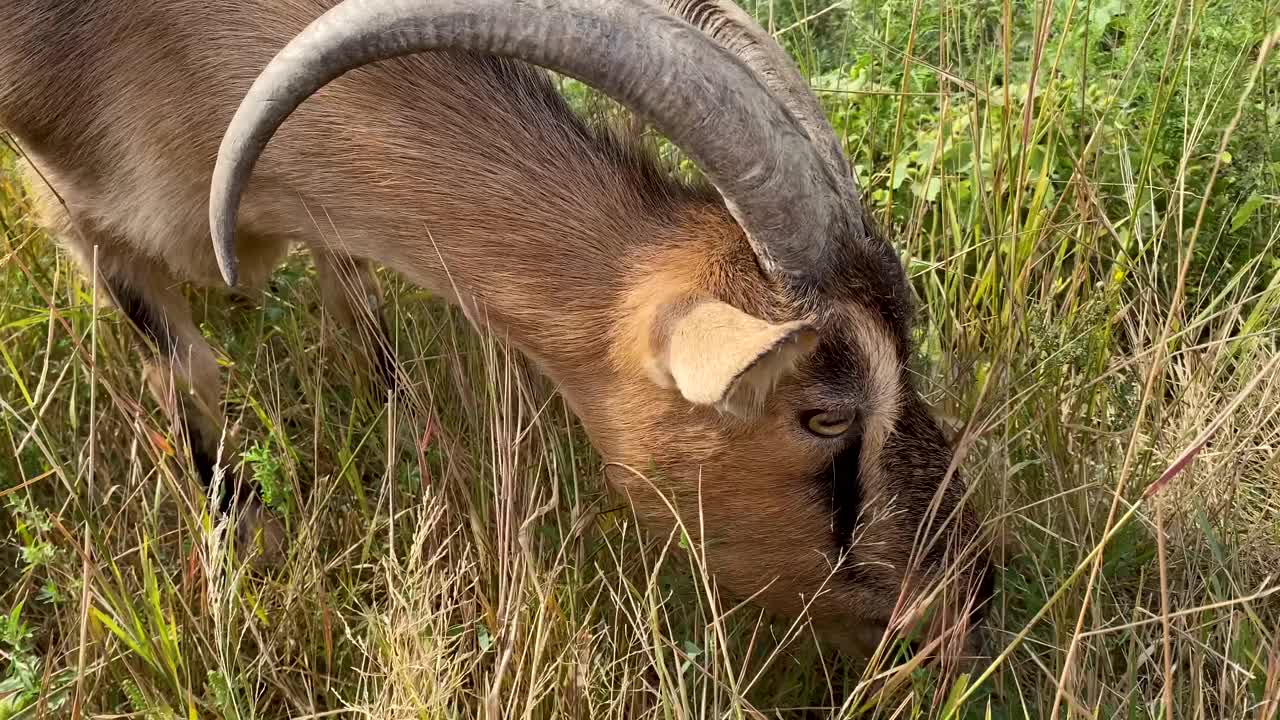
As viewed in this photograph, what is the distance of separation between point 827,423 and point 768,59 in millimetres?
966

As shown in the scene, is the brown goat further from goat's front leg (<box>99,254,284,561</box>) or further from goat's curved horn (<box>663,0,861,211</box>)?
goat's front leg (<box>99,254,284,561</box>)

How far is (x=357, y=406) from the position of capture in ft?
14.1

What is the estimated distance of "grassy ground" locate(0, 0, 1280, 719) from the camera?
319 centimetres

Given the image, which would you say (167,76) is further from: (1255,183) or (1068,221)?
(1255,183)

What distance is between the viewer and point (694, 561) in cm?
311

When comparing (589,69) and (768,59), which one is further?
(768,59)

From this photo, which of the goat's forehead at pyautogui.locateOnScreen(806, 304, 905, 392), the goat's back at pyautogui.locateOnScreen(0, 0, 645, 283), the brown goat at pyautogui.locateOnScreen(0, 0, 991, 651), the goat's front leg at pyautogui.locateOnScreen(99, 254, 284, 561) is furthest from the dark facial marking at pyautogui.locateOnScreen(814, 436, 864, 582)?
the goat's front leg at pyautogui.locateOnScreen(99, 254, 284, 561)

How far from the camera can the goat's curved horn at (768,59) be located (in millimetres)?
3125

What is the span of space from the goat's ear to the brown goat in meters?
0.01

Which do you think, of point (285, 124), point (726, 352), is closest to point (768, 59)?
point (726, 352)

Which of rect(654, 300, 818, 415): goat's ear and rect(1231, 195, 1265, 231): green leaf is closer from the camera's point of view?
rect(654, 300, 818, 415): goat's ear

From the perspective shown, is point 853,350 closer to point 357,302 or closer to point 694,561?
point 694,561

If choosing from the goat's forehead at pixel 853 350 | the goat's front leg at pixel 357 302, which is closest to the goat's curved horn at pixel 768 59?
the goat's forehead at pixel 853 350

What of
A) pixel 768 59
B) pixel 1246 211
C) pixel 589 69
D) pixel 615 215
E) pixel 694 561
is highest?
pixel 589 69
